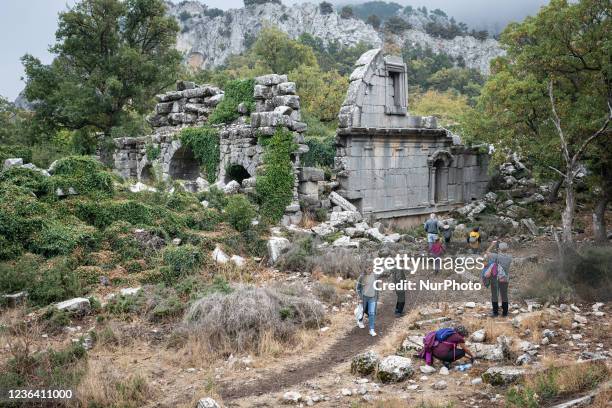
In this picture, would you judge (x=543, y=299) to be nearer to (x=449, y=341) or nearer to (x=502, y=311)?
(x=502, y=311)

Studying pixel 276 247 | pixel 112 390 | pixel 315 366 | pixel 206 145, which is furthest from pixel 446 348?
pixel 206 145

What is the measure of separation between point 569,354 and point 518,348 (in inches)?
25.1

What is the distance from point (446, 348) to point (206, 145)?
12.8 meters

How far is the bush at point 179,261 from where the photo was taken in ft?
34.8

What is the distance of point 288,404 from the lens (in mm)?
6168

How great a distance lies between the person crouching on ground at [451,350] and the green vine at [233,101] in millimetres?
12188

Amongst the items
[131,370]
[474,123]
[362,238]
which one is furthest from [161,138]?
[131,370]

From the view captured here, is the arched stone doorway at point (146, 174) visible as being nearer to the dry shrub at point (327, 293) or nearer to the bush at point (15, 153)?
the bush at point (15, 153)

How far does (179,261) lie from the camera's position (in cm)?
1082

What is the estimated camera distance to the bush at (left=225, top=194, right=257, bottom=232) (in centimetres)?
1345

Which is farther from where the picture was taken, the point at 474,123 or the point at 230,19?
the point at 230,19

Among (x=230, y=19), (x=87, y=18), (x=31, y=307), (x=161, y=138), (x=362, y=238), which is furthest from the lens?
(x=230, y=19)

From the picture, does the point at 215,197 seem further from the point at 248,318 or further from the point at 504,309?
the point at 504,309

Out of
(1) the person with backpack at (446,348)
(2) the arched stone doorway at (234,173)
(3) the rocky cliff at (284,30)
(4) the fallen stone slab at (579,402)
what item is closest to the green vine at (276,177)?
(2) the arched stone doorway at (234,173)
